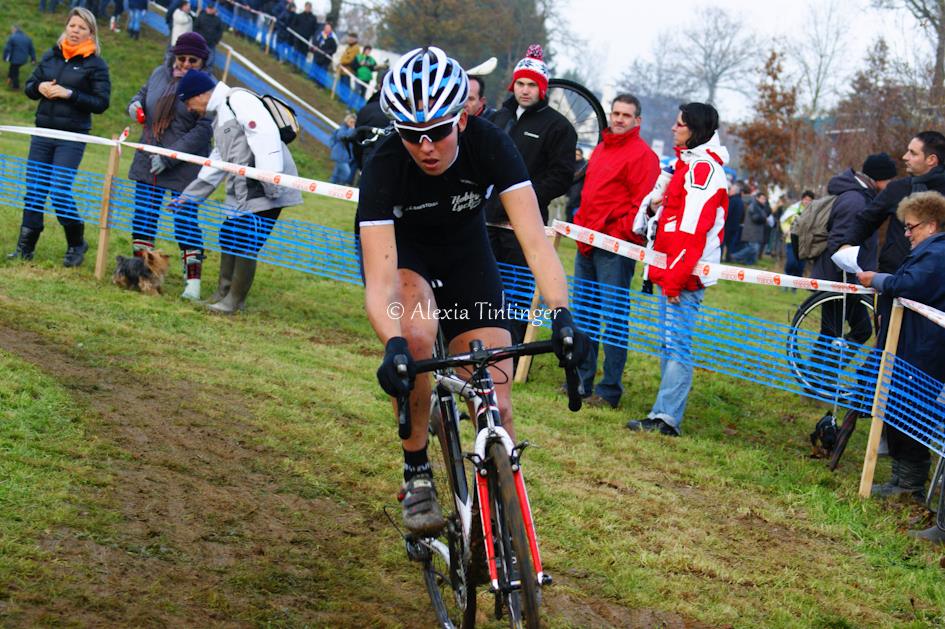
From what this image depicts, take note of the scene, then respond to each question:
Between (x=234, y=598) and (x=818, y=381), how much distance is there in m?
5.25

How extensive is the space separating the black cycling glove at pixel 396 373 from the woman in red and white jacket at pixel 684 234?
466cm

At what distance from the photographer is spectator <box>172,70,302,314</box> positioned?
1015 cm

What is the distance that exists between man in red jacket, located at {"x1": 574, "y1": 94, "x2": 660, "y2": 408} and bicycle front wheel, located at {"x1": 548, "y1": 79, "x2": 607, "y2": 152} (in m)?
1.97

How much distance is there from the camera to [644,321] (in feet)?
28.6

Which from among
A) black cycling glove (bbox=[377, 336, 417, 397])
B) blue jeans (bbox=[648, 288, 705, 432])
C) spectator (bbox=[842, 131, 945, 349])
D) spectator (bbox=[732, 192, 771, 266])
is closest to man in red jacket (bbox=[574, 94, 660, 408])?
blue jeans (bbox=[648, 288, 705, 432])

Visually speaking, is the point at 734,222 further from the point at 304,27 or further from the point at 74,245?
the point at 74,245

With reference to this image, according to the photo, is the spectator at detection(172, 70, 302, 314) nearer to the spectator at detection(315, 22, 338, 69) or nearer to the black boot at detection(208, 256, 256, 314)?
the black boot at detection(208, 256, 256, 314)

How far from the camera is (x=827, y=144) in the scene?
34.2 m

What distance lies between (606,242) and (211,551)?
4.75 m

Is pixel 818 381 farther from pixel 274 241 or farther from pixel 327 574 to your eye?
pixel 274 241

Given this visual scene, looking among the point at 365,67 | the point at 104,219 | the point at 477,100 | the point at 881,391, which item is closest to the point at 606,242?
the point at 477,100

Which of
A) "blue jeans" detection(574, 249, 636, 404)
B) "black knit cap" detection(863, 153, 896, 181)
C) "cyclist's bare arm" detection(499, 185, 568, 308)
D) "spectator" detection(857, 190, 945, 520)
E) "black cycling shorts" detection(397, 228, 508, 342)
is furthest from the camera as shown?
"black knit cap" detection(863, 153, 896, 181)

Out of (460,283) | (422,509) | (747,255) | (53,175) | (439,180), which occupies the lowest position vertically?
(422,509)

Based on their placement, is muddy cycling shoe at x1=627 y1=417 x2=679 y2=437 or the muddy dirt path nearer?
the muddy dirt path
